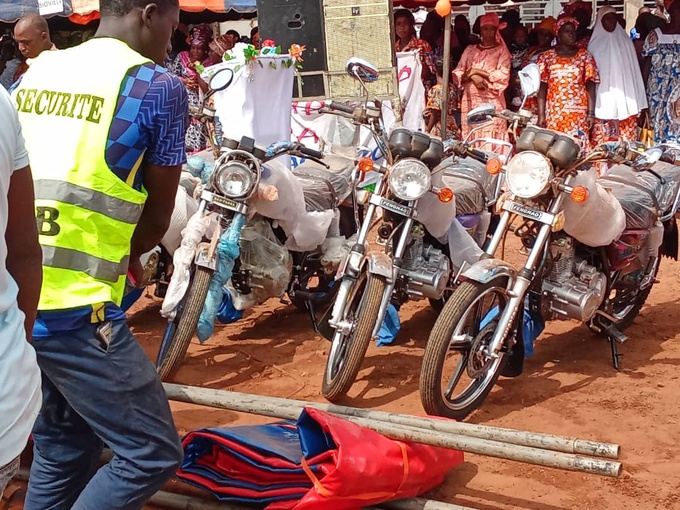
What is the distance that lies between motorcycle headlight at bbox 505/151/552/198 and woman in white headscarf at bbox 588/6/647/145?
5165 mm

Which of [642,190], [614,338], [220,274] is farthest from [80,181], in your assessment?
[642,190]

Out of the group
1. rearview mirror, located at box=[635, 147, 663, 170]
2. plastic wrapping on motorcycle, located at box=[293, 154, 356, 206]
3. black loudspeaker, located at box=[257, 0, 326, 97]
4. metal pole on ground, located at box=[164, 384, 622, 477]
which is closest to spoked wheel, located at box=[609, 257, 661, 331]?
rearview mirror, located at box=[635, 147, 663, 170]

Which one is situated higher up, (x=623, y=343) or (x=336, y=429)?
(x=336, y=429)

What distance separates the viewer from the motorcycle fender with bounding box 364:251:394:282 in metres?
4.16

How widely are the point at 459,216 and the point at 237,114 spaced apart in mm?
2839

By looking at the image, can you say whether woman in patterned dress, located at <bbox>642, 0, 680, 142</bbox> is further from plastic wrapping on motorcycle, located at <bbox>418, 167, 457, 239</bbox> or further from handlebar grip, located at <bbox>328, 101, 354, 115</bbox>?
handlebar grip, located at <bbox>328, 101, 354, 115</bbox>

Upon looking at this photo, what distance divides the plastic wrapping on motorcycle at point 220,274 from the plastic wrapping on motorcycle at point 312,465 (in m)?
1.25

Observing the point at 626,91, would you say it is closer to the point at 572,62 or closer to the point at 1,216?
the point at 572,62

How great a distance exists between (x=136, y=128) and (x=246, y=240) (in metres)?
2.67

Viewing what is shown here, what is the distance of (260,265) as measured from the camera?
4914 mm

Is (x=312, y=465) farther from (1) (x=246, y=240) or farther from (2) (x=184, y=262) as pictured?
(1) (x=246, y=240)

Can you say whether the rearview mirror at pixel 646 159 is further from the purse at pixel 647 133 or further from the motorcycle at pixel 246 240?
the purse at pixel 647 133

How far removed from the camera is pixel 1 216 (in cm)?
162

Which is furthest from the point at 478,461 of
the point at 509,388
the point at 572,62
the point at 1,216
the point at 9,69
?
the point at 9,69
